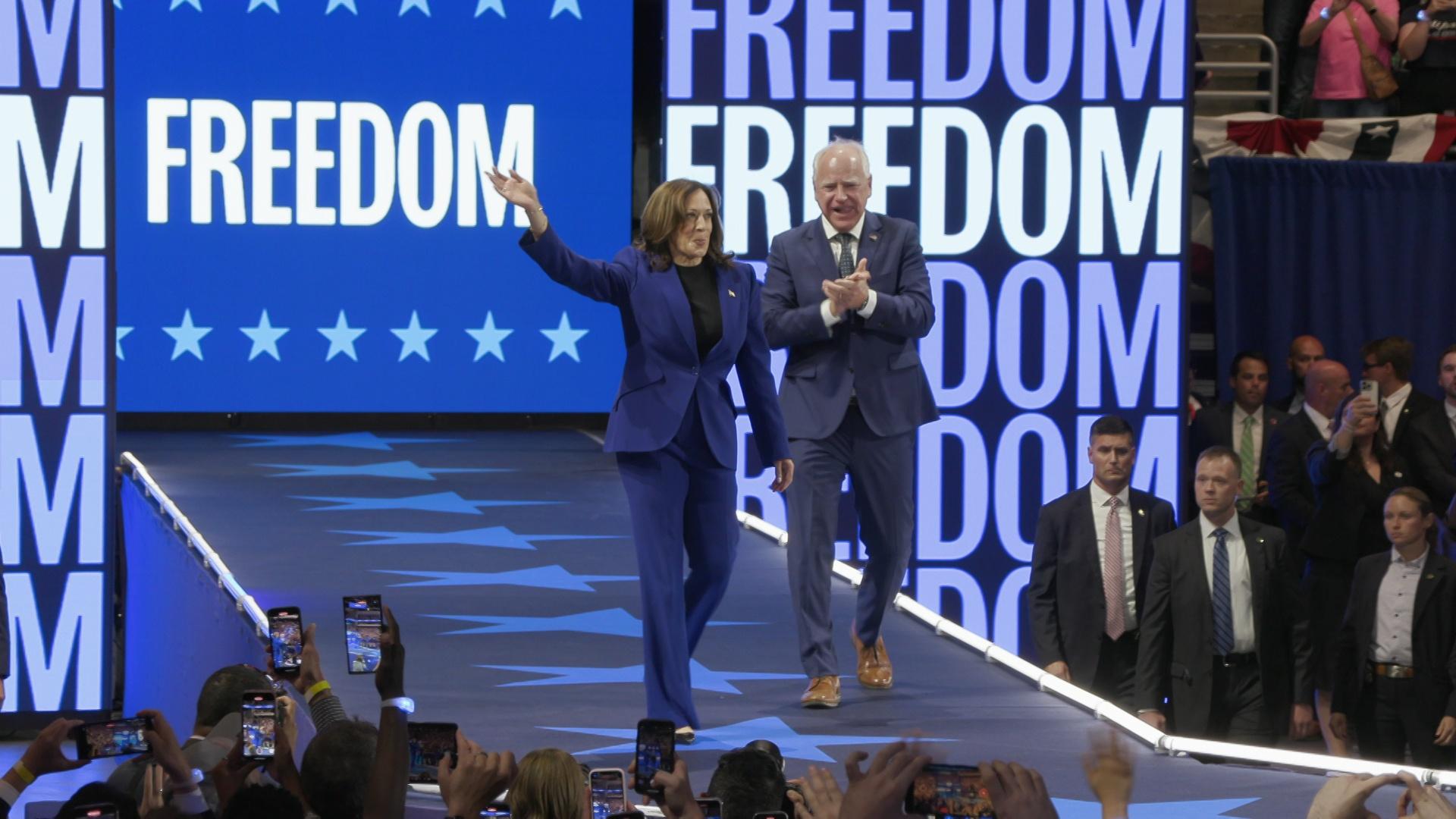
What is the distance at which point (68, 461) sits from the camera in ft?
23.9

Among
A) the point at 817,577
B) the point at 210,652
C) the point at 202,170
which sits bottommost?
the point at 210,652

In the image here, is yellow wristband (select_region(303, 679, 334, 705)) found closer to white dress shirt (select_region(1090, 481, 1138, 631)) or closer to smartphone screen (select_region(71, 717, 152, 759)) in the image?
smartphone screen (select_region(71, 717, 152, 759))

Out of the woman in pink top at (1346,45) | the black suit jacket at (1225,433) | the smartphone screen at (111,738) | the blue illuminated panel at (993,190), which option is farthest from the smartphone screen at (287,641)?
the woman in pink top at (1346,45)


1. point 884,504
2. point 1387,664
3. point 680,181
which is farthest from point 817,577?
point 1387,664

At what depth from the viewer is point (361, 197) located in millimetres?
11555

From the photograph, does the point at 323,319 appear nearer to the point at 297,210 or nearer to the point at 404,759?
the point at 297,210

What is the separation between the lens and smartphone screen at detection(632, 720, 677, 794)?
3156 millimetres

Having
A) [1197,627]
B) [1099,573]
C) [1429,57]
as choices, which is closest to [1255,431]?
[1099,573]

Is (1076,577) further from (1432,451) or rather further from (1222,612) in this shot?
(1432,451)

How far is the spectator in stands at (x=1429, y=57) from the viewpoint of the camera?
1026cm

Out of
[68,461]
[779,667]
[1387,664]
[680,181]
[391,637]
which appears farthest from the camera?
[68,461]

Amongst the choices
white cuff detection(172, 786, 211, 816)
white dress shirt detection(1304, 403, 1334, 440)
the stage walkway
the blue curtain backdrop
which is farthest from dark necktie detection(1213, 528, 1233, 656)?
the blue curtain backdrop

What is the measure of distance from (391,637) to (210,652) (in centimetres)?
358

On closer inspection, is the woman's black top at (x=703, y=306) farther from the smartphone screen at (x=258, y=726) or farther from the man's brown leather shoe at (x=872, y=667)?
the smartphone screen at (x=258, y=726)
